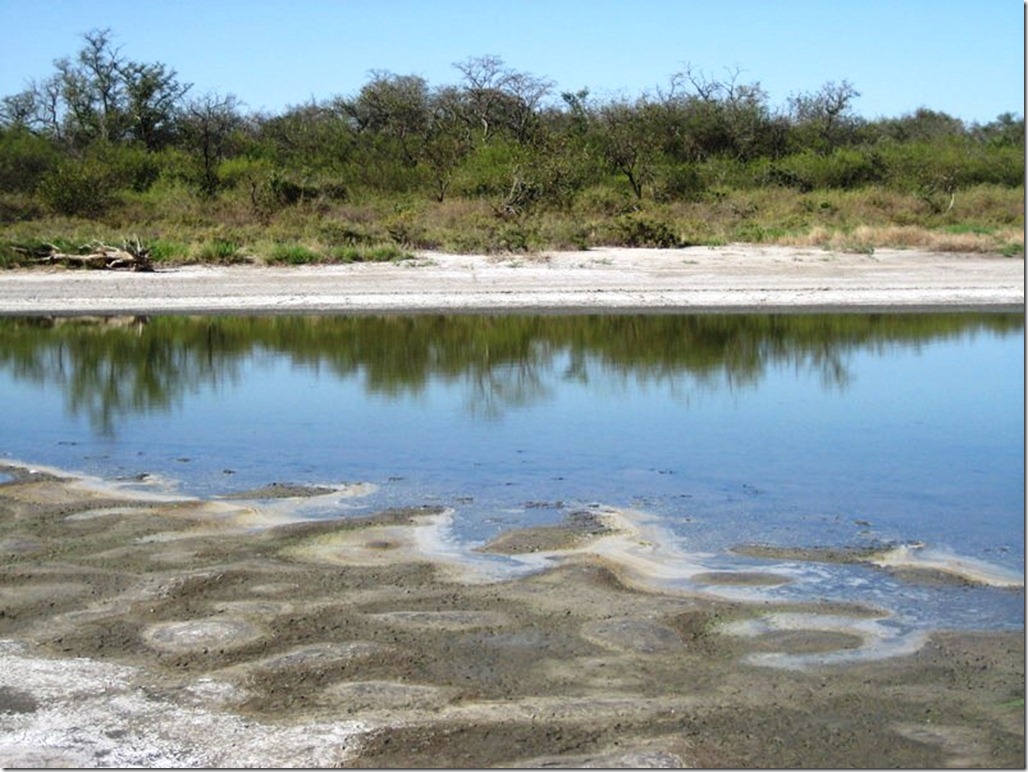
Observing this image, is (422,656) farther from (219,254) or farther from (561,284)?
(219,254)

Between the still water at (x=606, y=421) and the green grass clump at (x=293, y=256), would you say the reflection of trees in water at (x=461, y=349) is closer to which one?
the still water at (x=606, y=421)

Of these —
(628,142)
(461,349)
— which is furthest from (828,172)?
(461,349)

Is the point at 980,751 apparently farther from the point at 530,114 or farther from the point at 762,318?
the point at 530,114

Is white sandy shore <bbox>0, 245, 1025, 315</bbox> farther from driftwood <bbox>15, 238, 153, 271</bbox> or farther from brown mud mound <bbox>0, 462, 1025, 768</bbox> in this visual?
brown mud mound <bbox>0, 462, 1025, 768</bbox>

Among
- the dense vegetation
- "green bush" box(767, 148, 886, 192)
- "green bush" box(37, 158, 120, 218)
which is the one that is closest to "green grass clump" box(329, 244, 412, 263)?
the dense vegetation

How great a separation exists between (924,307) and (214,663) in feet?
64.8

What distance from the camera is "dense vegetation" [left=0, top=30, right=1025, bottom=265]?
32.4 meters

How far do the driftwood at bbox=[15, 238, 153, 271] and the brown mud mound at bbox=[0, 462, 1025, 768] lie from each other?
20623 mm

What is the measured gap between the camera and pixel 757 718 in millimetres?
6277

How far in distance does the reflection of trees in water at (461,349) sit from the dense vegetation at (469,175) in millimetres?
6807

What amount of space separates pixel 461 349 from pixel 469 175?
22.2 metres

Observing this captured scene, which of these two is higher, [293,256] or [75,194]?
[75,194]

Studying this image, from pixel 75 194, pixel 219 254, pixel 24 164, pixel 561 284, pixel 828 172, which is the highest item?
pixel 24 164

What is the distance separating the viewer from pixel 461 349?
66.9ft
